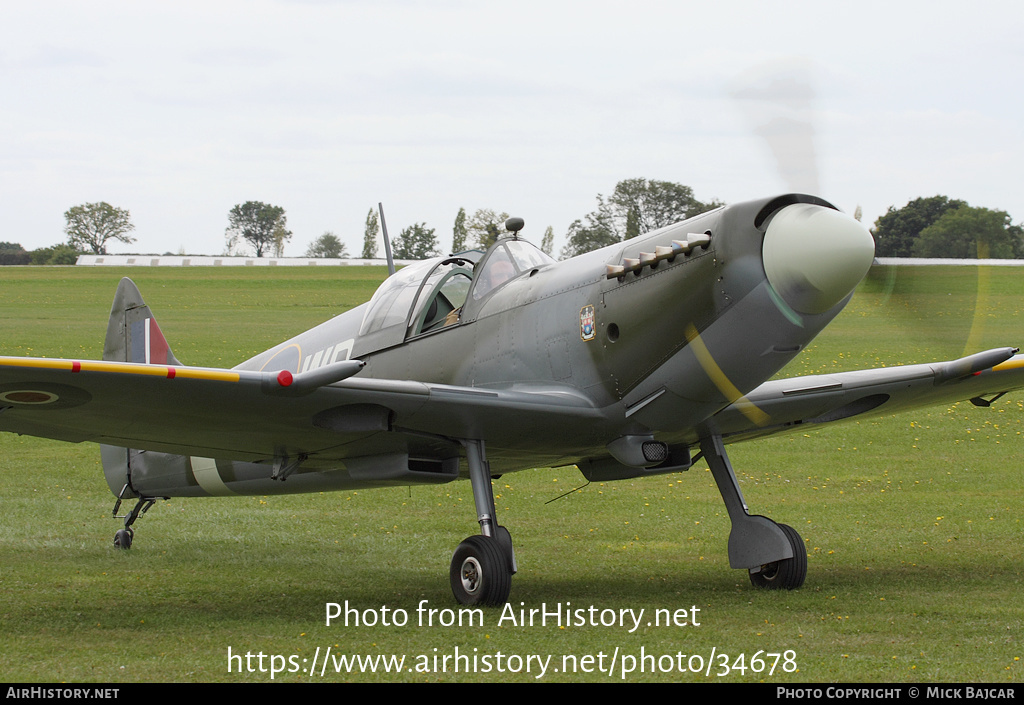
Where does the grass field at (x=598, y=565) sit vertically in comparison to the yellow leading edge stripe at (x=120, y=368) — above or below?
below

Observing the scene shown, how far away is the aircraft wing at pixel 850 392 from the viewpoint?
8352 mm

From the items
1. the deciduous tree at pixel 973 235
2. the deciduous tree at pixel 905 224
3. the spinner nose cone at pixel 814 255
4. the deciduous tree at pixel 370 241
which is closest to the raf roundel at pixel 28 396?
the spinner nose cone at pixel 814 255

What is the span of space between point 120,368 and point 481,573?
280cm

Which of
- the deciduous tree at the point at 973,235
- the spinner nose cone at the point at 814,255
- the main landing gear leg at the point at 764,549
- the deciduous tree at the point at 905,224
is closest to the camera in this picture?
the spinner nose cone at the point at 814,255

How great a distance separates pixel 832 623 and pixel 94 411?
5.07 meters

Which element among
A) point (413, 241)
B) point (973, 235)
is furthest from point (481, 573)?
point (413, 241)

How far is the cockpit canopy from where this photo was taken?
8.45 m

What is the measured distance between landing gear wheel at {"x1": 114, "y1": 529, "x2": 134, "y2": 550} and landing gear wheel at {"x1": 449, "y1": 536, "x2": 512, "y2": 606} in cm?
480

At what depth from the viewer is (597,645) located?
6480 millimetres

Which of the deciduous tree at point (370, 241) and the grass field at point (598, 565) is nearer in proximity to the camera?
the grass field at point (598, 565)

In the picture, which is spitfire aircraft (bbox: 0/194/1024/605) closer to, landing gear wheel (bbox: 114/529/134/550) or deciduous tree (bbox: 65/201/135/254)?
landing gear wheel (bbox: 114/529/134/550)

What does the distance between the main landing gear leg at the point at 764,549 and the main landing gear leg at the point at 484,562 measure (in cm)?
198

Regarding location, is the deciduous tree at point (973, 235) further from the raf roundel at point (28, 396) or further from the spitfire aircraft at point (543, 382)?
the raf roundel at point (28, 396)

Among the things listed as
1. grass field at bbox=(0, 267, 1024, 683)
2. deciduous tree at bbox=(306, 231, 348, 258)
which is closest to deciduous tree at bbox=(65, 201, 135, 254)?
deciduous tree at bbox=(306, 231, 348, 258)
